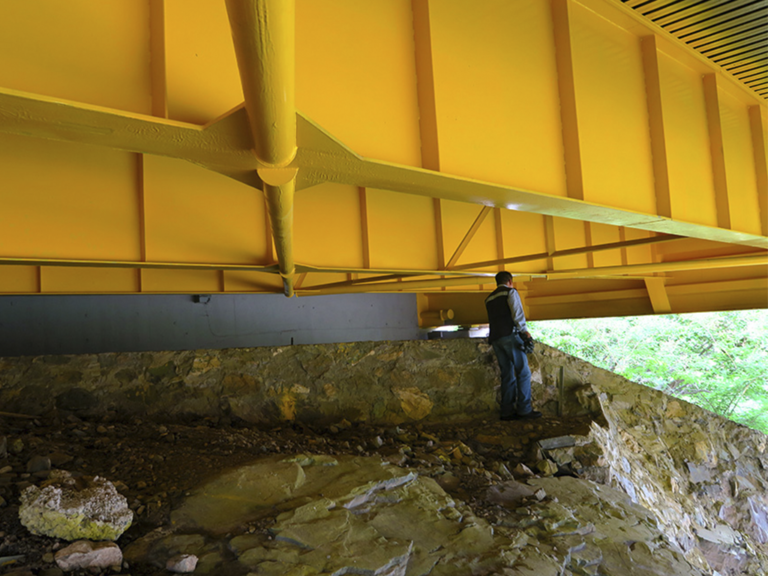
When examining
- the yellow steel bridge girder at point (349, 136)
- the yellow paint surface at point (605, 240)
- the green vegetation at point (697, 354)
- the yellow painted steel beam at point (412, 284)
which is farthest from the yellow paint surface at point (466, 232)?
the green vegetation at point (697, 354)

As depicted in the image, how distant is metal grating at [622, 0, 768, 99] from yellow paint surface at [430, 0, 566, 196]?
1156mm

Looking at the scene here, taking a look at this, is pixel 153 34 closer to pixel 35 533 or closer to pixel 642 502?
pixel 35 533

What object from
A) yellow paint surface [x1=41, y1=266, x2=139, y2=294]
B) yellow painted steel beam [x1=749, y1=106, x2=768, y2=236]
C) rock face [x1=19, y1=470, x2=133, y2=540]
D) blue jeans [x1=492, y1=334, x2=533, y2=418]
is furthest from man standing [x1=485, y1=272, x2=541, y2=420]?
yellow paint surface [x1=41, y1=266, x2=139, y2=294]

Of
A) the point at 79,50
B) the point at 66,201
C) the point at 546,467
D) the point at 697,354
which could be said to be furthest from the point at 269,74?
the point at 697,354

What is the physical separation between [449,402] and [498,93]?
146 inches

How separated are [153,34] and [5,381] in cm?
394

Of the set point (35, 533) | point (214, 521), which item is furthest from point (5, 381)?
point (214, 521)

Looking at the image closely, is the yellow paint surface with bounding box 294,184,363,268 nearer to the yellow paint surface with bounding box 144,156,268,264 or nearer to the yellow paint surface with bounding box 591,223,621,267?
the yellow paint surface with bounding box 144,156,268,264

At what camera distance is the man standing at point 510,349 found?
5.86 metres

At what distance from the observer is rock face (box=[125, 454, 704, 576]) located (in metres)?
2.69

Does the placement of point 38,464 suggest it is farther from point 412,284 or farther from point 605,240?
point 605,240

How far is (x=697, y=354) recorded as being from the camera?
85.3 feet

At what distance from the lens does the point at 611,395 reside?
6.82m

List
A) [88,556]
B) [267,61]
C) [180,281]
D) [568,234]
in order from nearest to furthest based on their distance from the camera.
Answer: [267,61] → [88,556] → [180,281] → [568,234]
